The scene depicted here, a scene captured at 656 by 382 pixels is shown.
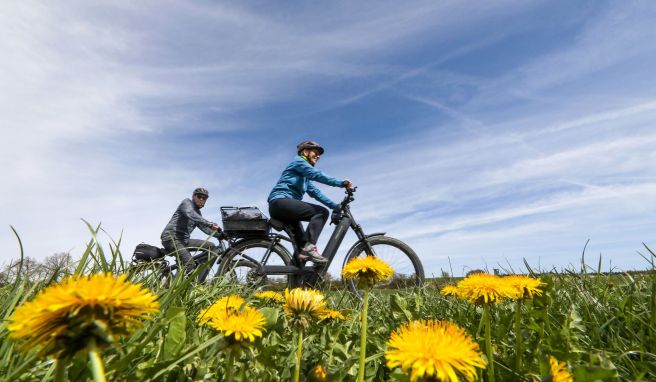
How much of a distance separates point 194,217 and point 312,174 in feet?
9.46

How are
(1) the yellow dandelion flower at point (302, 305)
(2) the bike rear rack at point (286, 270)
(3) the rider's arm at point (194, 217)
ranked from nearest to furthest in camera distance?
(1) the yellow dandelion flower at point (302, 305) → (2) the bike rear rack at point (286, 270) → (3) the rider's arm at point (194, 217)

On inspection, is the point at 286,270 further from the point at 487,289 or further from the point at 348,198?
the point at 487,289

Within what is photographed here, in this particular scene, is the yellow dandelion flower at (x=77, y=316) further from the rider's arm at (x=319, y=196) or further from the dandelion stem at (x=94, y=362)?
the rider's arm at (x=319, y=196)

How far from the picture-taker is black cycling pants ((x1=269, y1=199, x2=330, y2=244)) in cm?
593

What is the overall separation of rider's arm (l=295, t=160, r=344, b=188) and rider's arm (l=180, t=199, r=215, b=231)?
2426 millimetres

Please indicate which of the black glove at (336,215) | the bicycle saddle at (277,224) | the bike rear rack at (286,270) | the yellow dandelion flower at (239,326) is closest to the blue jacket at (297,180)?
the bicycle saddle at (277,224)

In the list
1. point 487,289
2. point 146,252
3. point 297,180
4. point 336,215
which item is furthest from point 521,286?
point 146,252

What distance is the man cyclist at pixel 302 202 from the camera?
234 inches

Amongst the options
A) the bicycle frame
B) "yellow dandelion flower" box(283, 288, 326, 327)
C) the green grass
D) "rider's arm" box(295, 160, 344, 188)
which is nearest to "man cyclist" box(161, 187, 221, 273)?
the bicycle frame

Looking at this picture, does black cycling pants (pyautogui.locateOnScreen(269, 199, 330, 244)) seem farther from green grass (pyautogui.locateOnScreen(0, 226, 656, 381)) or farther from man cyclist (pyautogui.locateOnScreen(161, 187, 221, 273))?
green grass (pyautogui.locateOnScreen(0, 226, 656, 381))

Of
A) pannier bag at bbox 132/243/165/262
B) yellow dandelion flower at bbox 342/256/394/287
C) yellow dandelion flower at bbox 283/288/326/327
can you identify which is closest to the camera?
yellow dandelion flower at bbox 283/288/326/327

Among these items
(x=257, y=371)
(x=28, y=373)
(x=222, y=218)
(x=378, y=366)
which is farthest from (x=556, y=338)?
(x=222, y=218)

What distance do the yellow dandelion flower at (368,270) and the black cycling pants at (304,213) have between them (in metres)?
4.60

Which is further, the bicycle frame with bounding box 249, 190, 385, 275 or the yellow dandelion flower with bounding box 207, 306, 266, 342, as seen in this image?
the bicycle frame with bounding box 249, 190, 385, 275
